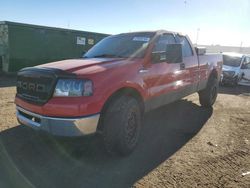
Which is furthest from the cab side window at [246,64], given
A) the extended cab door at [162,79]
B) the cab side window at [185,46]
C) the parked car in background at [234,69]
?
the extended cab door at [162,79]

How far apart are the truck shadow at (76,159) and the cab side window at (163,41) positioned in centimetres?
165

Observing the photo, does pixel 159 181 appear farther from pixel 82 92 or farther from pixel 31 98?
pixel 31 98

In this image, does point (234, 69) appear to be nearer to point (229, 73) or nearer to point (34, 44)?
→ point (229, 73)

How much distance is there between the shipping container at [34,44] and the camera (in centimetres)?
1268

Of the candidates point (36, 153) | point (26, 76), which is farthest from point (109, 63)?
point (36, 153)

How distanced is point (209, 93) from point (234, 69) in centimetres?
666

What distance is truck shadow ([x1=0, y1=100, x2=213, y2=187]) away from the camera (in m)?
3.24

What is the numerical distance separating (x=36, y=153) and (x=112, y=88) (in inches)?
63.4

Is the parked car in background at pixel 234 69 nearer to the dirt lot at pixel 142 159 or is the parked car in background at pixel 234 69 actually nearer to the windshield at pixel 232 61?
the windshield at pixel 232 61

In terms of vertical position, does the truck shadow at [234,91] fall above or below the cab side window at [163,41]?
below

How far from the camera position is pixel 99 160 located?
12.6ft

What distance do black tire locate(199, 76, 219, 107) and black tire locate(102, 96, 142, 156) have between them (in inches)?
145

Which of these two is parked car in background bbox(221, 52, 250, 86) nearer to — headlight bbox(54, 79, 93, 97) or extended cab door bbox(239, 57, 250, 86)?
extended cab door bbox(239, 57, 250, 86)

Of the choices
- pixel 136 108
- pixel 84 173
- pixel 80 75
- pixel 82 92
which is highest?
pixel 80 75
